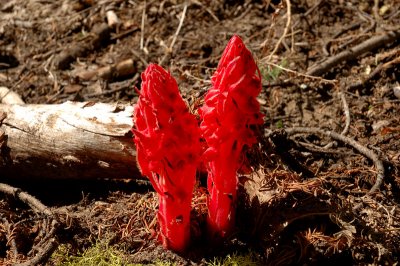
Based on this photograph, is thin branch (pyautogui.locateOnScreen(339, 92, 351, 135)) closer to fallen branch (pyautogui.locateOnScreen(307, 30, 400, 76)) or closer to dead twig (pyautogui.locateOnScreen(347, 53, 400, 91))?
dead twig (pyautogui.locateOnScreen(347, 53, 400, 91))

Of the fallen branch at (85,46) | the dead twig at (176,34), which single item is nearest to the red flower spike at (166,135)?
the dead twig at (176,34)

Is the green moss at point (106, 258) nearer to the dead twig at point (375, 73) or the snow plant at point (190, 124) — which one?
the snow plant at point (190, 124)

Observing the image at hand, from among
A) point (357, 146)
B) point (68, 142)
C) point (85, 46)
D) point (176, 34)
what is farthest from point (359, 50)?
point (68, 142)

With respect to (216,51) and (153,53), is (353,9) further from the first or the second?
(153,53)

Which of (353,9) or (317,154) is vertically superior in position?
(353,9)

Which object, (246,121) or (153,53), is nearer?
(246,121)

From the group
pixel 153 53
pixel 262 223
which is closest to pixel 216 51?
pixel 153 53

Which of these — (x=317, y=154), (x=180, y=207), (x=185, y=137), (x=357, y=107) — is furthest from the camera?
(x=357, y=107)

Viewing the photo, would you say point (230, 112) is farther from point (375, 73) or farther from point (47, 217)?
point (375, 73)
